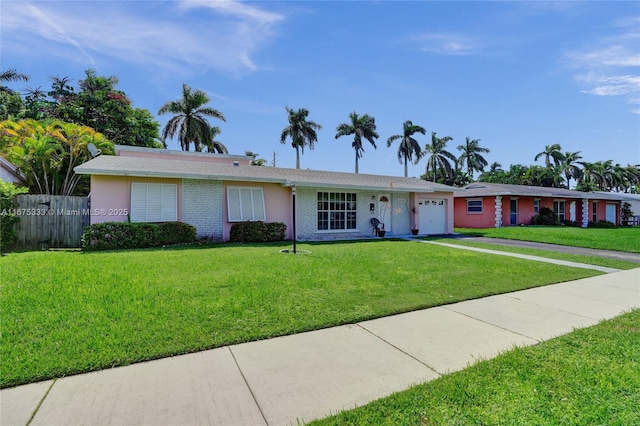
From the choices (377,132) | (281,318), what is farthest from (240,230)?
(377,132)

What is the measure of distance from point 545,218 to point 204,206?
25.2 metres

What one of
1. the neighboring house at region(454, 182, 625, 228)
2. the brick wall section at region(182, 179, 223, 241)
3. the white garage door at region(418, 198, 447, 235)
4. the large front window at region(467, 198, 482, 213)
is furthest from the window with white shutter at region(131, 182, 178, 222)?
the large front window at region(467, 198, 482, 213)

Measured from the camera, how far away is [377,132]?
37.8 meters

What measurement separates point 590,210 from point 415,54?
28135mm

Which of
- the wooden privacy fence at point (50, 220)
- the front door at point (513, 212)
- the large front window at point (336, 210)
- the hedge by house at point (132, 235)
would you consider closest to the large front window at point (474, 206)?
the front door at point (513, 212)

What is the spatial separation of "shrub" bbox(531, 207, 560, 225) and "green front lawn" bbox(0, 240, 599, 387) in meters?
18.8

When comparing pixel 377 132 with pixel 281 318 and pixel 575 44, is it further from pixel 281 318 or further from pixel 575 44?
pixel 281 318

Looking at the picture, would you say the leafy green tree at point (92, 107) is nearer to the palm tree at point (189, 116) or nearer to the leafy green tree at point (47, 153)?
the palm tree at point (189, 116)

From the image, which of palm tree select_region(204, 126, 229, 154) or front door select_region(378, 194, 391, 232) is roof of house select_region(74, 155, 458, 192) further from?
palm tree select_region(204, 126, 229, 154)

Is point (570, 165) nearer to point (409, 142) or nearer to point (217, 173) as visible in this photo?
point (409, 142)

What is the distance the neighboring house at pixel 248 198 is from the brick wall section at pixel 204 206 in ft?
0.12

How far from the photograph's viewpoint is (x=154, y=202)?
11.9 m

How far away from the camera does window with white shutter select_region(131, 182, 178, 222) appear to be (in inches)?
455

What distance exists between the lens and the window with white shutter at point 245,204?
13.2 metres
